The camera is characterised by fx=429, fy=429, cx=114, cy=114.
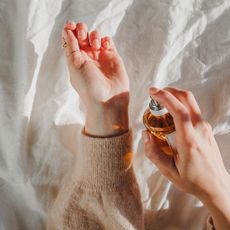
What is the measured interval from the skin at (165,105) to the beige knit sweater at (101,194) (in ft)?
0.11

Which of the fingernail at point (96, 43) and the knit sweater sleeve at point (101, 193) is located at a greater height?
the fingernail at point (96, 43)

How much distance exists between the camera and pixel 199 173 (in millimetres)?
792

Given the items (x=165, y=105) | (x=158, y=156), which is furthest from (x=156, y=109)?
(x=158, y=156)

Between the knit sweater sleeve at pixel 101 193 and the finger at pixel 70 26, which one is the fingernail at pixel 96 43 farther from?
the knit sweater sleeve at pixel 101 193

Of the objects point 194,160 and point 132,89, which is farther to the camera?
point 132,89

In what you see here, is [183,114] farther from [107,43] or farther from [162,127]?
[107,43]

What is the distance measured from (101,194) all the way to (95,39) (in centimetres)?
→ 32

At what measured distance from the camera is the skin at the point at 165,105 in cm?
78

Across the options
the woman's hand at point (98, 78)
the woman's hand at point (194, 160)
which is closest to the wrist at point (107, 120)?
the woman's hand at point (98, 78)

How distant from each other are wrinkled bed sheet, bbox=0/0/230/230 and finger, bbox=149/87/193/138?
0.17 metres

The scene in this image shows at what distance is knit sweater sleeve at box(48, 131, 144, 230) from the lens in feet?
2.86

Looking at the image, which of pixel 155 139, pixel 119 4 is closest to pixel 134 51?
pixel 119 4

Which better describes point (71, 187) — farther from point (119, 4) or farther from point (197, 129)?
point (119, 4)

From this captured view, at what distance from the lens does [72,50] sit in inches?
33.9
